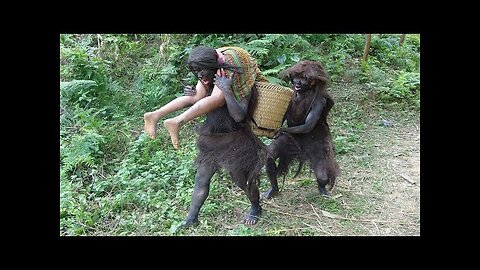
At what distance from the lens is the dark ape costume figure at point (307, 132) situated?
4.72 meters

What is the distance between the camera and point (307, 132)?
→ 4836mm

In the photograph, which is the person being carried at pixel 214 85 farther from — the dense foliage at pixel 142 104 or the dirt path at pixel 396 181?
the dirt path at pixel 396 181

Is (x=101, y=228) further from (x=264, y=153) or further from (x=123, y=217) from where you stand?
(x=264, y=153)

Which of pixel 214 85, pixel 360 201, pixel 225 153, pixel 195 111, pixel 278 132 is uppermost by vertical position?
pixel 214 85

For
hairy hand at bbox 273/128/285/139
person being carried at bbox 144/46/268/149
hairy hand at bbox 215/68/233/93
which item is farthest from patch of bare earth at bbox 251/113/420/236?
hairy hand at bbox 215/68/233/93

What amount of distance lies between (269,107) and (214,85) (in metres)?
0.63

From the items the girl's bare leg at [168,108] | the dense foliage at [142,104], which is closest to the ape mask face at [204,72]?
the girl's bare leg at [168,108]

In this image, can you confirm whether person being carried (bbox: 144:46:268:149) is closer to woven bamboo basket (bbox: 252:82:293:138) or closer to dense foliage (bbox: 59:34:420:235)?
woven bamboo basket (bbox: 252:82:293:138)

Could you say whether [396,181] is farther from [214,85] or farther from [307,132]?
[214,85]

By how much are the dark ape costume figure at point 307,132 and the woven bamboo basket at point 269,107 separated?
0.29 metres

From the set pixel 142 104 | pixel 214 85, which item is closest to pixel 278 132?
pixel 214 85

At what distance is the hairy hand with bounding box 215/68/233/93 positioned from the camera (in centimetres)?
396

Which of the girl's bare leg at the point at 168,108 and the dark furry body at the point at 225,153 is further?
the dark furry body at the point at 225,153

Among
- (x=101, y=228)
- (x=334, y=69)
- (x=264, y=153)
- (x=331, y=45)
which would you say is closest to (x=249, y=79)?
(x=264, y=153)
